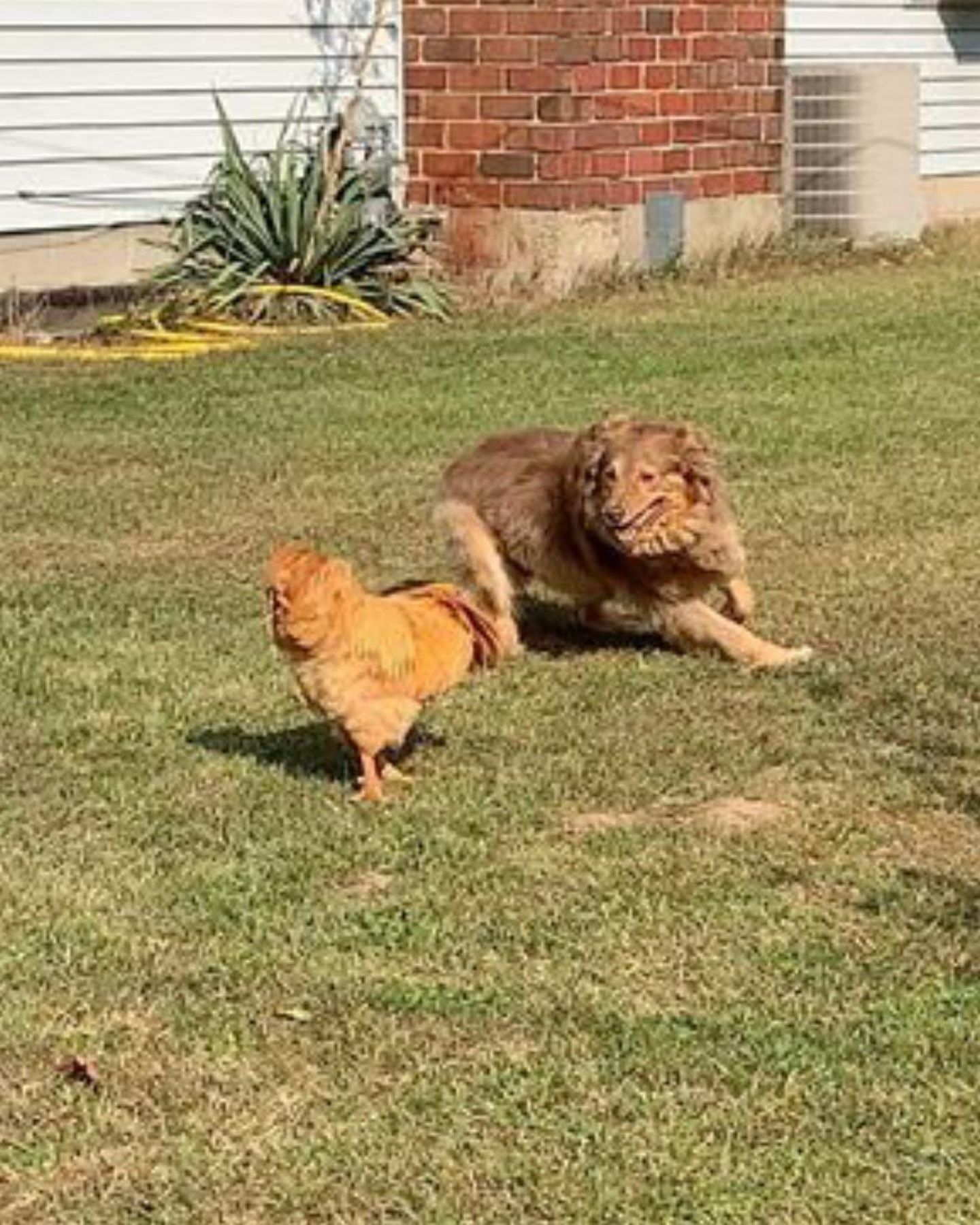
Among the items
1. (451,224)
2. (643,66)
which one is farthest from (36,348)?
(643,66)

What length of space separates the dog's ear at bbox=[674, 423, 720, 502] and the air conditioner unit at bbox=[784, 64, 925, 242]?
33.2ft

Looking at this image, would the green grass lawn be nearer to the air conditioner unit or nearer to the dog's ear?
the dog's ear

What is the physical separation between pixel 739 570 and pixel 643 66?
845cm

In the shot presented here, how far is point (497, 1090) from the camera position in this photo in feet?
12.3

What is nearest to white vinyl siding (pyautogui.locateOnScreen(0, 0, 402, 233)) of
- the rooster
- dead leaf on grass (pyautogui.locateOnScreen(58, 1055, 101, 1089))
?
the rooster

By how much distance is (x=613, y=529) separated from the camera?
19.6 ft

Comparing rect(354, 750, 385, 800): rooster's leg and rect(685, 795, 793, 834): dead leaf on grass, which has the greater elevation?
rect(354, 750, 385, 800): rooster's leg

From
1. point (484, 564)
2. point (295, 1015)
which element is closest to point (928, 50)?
point (484, 564)

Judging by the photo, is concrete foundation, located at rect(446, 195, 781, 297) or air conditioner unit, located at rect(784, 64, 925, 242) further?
air conditioner unit, located at rect(784, 64, 925, 242)

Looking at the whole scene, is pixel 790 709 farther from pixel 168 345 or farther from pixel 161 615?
pixel 168 345

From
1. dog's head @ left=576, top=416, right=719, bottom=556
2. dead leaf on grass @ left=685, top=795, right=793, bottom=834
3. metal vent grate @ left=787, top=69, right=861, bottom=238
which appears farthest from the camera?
metal vent grate @ left=787, top=69, right=861, bottom=238

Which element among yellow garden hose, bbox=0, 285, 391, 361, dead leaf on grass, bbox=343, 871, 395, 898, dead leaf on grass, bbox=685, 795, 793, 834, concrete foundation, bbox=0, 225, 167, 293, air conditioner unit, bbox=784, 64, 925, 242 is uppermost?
air conditioner unit, bbox=784, 64, 925, 242

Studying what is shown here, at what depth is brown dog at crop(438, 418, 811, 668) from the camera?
19.6 ft

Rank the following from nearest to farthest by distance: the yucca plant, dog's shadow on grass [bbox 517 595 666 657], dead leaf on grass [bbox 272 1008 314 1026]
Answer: dead leaf on grass [bbox 272 1008 314 1026]
dog's shadow on grass [bbox 517 595 666 657]
the yucca plant
